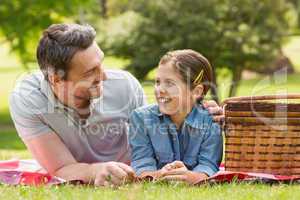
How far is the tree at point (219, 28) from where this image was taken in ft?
86.2

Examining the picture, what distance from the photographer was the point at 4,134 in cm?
2303

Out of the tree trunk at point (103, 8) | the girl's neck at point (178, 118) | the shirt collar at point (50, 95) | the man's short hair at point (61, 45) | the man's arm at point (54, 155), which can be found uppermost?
the tree trunk at point (103, 8)

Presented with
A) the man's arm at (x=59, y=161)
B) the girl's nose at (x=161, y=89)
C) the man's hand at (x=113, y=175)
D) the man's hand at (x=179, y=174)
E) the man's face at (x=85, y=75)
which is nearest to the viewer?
the man's hand at (x=113, y=175)

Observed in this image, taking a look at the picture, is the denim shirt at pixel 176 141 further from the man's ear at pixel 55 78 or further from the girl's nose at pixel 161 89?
the man's ear at pixel 55 78

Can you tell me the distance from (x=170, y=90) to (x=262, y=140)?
2.44ft

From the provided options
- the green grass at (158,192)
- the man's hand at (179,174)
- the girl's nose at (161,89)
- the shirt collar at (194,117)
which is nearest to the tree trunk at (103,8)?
the shirt collar at (194,117)

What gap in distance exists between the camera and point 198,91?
19.2ft

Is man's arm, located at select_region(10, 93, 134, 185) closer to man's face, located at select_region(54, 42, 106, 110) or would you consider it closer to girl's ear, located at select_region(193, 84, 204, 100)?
man's face, located at select_region(54, 42, 106, 110)

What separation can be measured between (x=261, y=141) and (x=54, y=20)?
58.7 ft

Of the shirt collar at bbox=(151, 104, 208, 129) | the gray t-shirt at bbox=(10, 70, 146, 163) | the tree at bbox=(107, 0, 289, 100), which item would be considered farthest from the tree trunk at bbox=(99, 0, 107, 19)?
the shirt collar at bbox=(151, 104, 208, 129)

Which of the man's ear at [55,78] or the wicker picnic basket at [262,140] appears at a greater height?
the man's ear at [55,78]

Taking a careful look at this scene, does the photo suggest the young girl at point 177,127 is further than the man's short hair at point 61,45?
Yes

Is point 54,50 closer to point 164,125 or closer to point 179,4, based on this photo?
point 164,125

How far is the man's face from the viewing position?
218 inches
